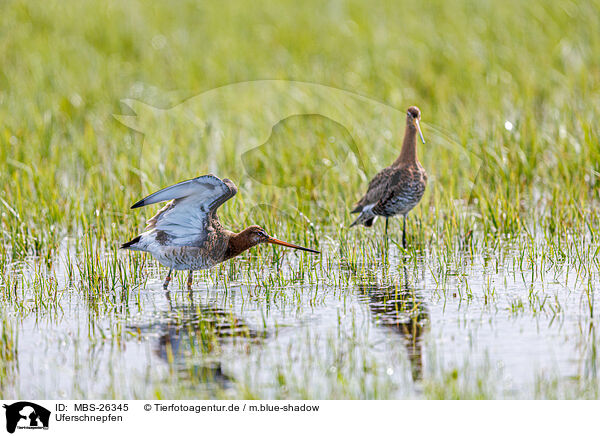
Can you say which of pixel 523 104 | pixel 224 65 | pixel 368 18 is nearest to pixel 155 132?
pixel 224 65

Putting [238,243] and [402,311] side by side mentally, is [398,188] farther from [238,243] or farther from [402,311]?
[402,311]

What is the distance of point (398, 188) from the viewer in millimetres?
8414

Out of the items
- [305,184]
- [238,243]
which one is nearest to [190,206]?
[238,243]

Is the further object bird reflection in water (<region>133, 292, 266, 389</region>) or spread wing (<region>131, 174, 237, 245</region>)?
spread wing (<region>131, 174, 237, 245</region>)

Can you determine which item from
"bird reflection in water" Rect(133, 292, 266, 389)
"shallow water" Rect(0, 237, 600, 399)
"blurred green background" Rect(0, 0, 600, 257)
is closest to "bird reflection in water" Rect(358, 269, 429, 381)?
"shallow water" Rect(0, 237, 600, 399)

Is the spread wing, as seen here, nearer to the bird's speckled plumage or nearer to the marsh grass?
the marsh grass

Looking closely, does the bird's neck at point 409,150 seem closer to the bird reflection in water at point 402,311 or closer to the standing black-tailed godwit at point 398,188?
the standing black-tailed godwit at point 398,188

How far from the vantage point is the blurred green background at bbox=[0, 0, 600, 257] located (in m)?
9.07

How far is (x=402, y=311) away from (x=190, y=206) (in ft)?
5.21

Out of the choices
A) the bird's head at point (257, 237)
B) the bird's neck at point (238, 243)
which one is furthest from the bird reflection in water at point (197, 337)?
the bird's head at point (257, 237)

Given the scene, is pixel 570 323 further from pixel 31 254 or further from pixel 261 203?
pixel 31 254

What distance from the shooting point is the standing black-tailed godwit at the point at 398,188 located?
838 cm

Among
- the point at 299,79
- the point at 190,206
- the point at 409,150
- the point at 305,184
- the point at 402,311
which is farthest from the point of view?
the point at 299,79
